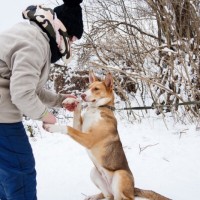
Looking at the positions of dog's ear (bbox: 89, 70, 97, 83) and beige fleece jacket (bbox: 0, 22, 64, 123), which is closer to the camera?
beige fleece jacket (bbox: 0, 22, 64, 123)

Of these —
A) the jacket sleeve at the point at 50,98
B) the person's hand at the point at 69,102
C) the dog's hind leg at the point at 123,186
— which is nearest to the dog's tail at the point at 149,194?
the dog's hind leg at the point at 123,186

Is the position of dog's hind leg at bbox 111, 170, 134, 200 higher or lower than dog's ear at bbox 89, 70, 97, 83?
lower

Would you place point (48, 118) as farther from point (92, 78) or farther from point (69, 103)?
point (92, 78)

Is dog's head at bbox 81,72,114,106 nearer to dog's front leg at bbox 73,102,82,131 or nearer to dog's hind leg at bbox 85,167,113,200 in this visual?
dog's front leg at bbox 73,102,82,131

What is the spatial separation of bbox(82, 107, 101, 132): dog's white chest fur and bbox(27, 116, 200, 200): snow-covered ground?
0.80 metres

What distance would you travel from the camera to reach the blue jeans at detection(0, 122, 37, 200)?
113 inches

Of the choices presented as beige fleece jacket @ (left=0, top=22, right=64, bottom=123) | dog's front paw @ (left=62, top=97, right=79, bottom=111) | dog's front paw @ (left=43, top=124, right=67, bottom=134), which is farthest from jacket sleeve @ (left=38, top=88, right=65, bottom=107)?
beige fleece jacket @ (left=0, top=22, right=64, bottom=123)

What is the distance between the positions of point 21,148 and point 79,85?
781 cm

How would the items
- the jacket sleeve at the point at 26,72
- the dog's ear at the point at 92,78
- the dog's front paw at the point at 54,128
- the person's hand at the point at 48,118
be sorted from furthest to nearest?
the dog's ear at the point at 92,78 → the dog's front paw at the point at 54,128 → the person's hand at the point at 48,118 → the jacket sleeve at the point at 26,72

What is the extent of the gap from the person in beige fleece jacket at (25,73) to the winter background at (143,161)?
1.29 meters

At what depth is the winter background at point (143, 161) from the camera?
423cm

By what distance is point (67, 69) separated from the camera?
1074cm

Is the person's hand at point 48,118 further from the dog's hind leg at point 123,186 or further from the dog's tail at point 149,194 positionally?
the dog's tail at point 149,194

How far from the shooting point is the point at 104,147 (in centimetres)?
385
